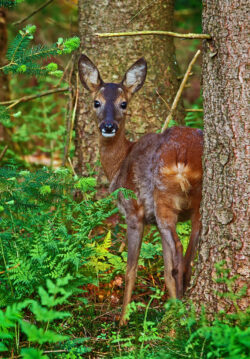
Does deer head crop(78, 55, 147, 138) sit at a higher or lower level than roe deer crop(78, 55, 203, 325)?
higher

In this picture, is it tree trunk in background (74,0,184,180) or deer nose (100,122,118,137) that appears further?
tree trunk in background (74,0,184,180)

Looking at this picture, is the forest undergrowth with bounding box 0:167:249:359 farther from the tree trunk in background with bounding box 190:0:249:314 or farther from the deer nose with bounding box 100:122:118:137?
the deer nose with bounding box 100:122:118:137

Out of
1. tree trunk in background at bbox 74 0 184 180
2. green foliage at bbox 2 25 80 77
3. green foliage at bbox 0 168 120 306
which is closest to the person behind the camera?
green foliage at bbox 0 168 120 306

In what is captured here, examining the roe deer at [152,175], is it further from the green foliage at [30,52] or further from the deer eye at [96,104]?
the green foliage at [30,52]

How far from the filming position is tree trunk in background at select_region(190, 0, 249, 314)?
343 centimetres

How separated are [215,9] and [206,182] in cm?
118

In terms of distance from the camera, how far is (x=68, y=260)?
3910 millimetres

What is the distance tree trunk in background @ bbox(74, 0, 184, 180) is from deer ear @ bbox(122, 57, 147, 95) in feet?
1.61

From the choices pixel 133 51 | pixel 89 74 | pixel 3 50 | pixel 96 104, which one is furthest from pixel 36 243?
pixel 3 50

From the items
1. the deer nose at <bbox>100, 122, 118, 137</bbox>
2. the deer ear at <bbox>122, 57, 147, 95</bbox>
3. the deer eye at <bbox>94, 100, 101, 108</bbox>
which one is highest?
the deer ear at <bbox>122, 57, 147, 95</bbox>

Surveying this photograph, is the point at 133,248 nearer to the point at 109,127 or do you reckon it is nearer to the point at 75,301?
the point at 75,301

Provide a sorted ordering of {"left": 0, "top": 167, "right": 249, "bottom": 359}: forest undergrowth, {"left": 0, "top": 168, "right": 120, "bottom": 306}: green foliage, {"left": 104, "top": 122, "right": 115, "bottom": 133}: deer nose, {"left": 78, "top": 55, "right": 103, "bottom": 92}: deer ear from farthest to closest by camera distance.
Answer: {"left": 78, "top": 55, "right": 103, "bottom": 92}: deer ear, {"left": 104, "top": 122, "right": 115, "bottom": 133}: deer nose, {"left": 0, "top": 168, "right": 120, "bottom": 306}: green foliage, {"left": 0, "top": 167, "right": 249, "bottom": 359}: forest undergrowth

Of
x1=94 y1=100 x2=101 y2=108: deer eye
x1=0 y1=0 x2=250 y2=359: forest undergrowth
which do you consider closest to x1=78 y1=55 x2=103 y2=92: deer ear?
x1=94 y1=100 x2=101 y2=108: deer eye

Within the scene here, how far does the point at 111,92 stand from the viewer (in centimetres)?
546
